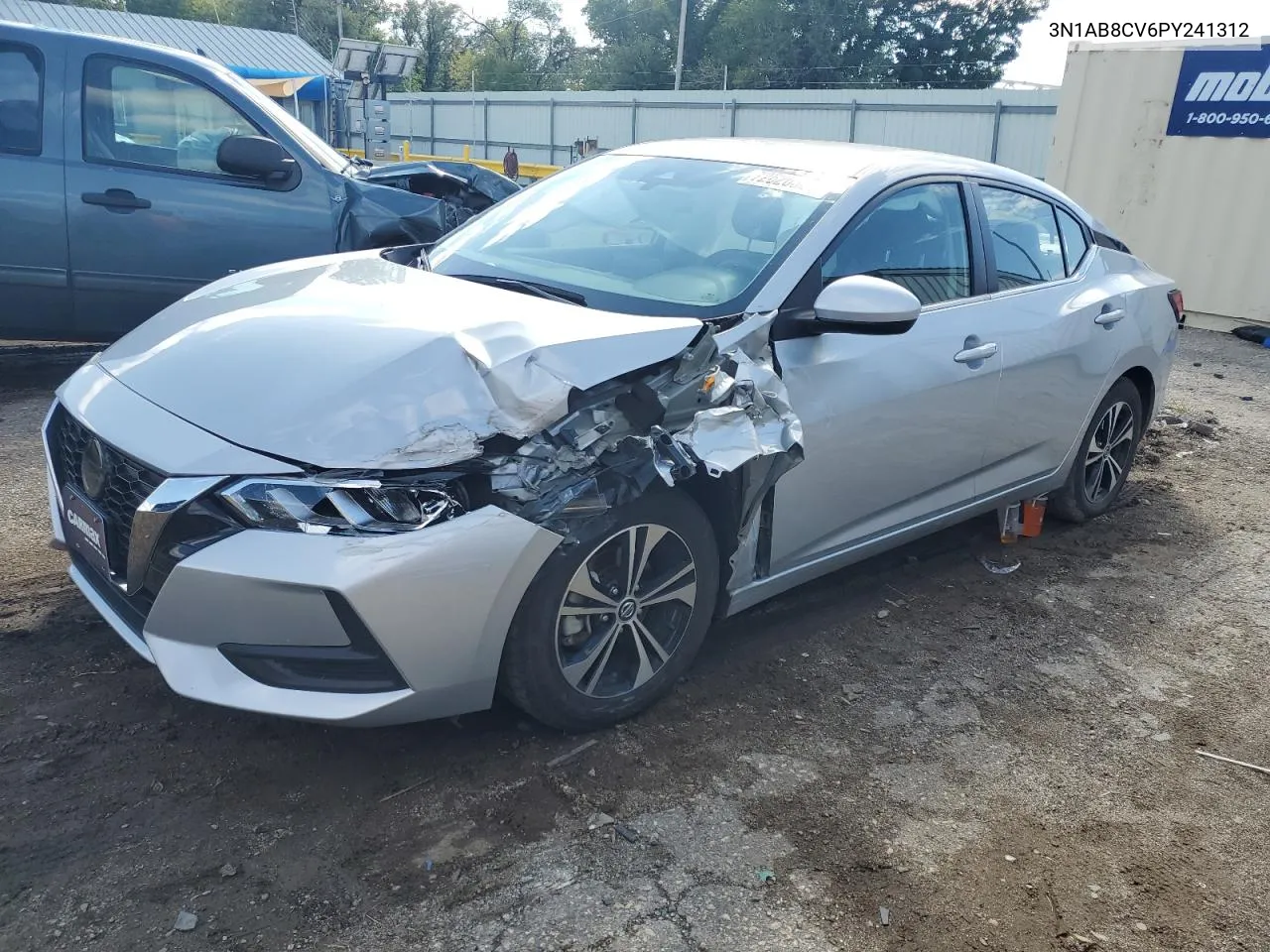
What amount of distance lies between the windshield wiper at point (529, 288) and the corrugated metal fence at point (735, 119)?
1175 cm

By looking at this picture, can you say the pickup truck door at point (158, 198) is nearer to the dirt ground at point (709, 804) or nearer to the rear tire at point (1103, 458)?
the dirt ground at point (709, 804)

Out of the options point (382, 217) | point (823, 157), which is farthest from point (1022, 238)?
point (382, 217)

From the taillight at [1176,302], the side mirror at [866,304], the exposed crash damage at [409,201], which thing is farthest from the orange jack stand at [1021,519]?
the exposed crash damage at [409,201]

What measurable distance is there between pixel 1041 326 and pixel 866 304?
1.42 m

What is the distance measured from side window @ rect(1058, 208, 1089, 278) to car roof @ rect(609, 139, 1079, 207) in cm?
48

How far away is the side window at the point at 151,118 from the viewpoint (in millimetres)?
5672

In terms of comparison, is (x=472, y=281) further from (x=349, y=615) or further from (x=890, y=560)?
(x=890, y=560)

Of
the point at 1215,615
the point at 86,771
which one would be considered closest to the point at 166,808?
the point at 86,771

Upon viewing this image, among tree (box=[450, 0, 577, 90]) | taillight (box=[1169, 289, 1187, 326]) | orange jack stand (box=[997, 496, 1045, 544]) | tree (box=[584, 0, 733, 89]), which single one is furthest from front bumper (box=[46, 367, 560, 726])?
tree (box=[450, 0, 577, 90])

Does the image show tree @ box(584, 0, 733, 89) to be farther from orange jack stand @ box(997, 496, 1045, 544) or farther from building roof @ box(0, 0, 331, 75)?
orange jack stand @ box(997, 496, 1045, 544)

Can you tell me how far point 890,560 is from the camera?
4.64 meters

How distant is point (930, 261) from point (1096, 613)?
158cm

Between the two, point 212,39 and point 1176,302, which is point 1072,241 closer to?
point 1176,302

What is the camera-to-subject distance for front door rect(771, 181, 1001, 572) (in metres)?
3.37
